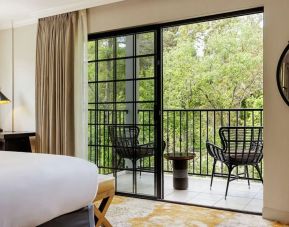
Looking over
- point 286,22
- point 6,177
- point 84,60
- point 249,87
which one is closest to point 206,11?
point 286,22

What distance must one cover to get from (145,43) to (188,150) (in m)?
2.30

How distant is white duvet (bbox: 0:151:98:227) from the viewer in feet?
4.67

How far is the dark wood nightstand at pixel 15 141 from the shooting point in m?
4.37

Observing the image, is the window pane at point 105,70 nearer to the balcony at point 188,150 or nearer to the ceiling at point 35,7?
the balcony at point 188,150

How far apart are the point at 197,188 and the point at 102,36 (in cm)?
235

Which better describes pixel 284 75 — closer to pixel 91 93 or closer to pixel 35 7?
pixel 91 93

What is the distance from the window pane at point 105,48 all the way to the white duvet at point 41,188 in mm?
2426

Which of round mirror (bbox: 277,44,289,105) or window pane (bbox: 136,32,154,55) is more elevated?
window pane (bbox: 136,32,154,55)

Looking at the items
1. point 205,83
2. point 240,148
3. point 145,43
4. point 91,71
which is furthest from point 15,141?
point 205,83

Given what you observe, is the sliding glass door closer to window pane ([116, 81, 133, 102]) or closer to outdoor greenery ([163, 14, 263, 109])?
window pane ([116, 81, 133, 102])

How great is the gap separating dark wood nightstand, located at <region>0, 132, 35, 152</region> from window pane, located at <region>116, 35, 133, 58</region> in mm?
1687

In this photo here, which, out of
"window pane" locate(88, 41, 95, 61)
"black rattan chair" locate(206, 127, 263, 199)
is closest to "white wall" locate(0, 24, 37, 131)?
"window pane" locate(88, 41, 95, 61)

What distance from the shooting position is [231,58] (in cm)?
628

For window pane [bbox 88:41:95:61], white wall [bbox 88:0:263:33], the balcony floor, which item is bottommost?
the balcony floor
